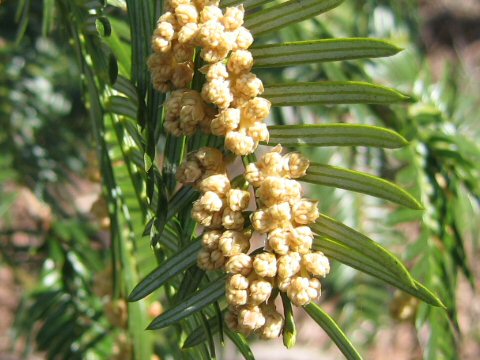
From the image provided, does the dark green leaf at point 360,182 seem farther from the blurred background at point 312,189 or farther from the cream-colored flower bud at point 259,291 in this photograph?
Answer: the blurred background at point 312,189

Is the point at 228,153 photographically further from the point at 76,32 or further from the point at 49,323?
the point at 49,323

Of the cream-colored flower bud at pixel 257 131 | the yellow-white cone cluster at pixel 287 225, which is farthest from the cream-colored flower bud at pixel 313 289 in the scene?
the cream-colored flower bud at pixel 257 131

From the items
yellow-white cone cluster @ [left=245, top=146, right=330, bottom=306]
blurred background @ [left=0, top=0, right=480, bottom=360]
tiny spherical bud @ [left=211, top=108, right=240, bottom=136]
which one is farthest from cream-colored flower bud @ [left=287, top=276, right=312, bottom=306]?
blurred background @ [left=0, top=0, right=480, bottom=360]

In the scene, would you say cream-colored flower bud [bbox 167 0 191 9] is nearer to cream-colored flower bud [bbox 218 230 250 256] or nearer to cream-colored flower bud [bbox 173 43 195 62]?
cream-colored flower bud [bbox 173 43 195 62]

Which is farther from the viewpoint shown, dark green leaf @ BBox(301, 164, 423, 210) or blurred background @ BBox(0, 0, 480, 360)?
blurred background @ BBox(0, 0, 480, 360)

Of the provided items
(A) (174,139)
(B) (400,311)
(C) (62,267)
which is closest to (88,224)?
(C) (62,267)
